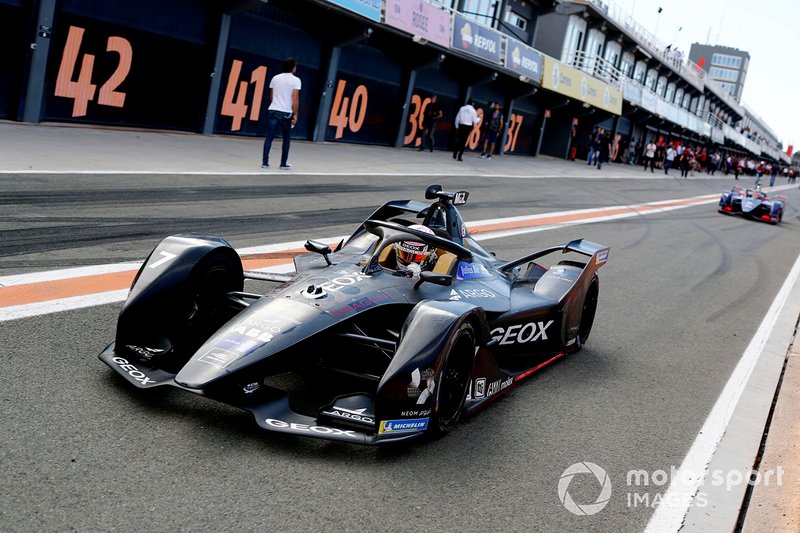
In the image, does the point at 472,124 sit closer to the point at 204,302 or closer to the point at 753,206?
the point at 753,206

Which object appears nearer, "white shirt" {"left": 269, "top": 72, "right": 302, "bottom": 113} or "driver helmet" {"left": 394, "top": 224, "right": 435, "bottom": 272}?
"driver helmet" {"left": 394, "top": 224, "right": 435, "bottom": 272}

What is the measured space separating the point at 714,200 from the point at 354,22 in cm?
1554

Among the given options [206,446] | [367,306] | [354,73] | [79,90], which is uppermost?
Answer: [354,73]

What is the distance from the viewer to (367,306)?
452cm

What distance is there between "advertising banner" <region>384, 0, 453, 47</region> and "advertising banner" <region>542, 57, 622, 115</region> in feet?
32.0


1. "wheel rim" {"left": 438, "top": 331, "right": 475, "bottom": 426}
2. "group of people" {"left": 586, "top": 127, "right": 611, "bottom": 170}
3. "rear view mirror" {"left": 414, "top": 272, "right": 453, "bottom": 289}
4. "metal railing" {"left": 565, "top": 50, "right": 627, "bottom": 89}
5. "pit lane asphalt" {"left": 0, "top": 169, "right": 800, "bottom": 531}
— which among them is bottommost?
"pit lane asphalt" {"left": 0, "top": 169, "right": 800, "bottom": 531}

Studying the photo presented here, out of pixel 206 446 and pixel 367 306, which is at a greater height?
pixel 367 306

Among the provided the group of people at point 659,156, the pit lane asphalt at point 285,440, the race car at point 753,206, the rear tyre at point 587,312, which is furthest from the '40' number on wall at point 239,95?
the group of people at point 659,156

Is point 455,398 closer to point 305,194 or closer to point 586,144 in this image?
point 305,194

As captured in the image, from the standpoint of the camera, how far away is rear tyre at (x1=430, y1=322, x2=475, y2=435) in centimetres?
424

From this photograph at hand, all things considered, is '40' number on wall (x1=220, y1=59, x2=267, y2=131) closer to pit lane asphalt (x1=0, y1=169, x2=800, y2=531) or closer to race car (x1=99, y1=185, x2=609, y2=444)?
pit lane asphalt (x1=0, y1=169, x2=800, y2=531)

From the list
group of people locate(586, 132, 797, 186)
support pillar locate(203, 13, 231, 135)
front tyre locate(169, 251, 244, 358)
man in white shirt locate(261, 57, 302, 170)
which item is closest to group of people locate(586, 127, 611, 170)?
group of people locate(586, 132, 797, 186)

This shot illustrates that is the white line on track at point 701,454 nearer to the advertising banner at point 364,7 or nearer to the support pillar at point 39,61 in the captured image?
the support pillar at point 39,61

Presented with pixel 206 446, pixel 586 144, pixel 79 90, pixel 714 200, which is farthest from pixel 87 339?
pixel 586 144
